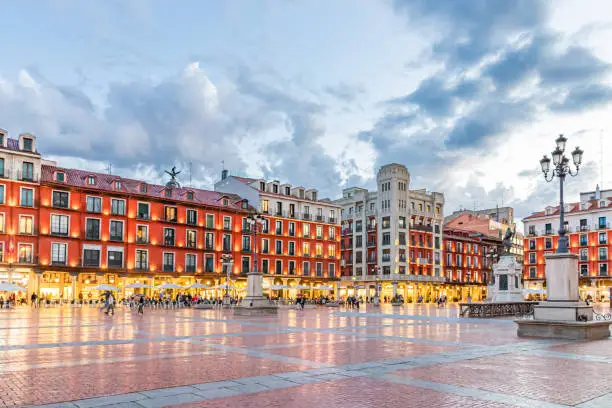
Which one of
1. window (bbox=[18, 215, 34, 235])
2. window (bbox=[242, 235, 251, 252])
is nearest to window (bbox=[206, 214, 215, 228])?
window (bbox=[242, 235, 251, 252])

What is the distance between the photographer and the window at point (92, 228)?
60.6 m

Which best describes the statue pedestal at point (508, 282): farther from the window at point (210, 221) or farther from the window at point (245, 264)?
the window at point (210, 221)

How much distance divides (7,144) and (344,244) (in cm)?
5872

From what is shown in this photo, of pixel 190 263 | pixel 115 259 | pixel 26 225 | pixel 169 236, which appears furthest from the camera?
pixel 190 263

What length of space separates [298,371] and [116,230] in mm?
54758

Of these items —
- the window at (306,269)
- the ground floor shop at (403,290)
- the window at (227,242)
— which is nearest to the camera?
the window at (227,242)

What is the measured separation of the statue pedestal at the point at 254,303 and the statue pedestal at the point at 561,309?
65.5ft

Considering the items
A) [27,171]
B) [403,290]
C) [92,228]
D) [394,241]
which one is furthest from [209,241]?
[403,290]

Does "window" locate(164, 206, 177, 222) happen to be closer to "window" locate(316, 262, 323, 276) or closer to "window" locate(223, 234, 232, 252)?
"window" locate(223, 234, 232, 252)

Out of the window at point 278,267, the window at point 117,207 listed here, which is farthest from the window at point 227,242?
the window at point 117,207

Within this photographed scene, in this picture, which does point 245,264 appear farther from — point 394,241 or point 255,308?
point 255,308

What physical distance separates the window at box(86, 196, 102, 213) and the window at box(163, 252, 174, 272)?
9.60 m

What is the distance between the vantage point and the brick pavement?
31.0 ft

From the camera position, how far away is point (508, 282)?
1752 inches
